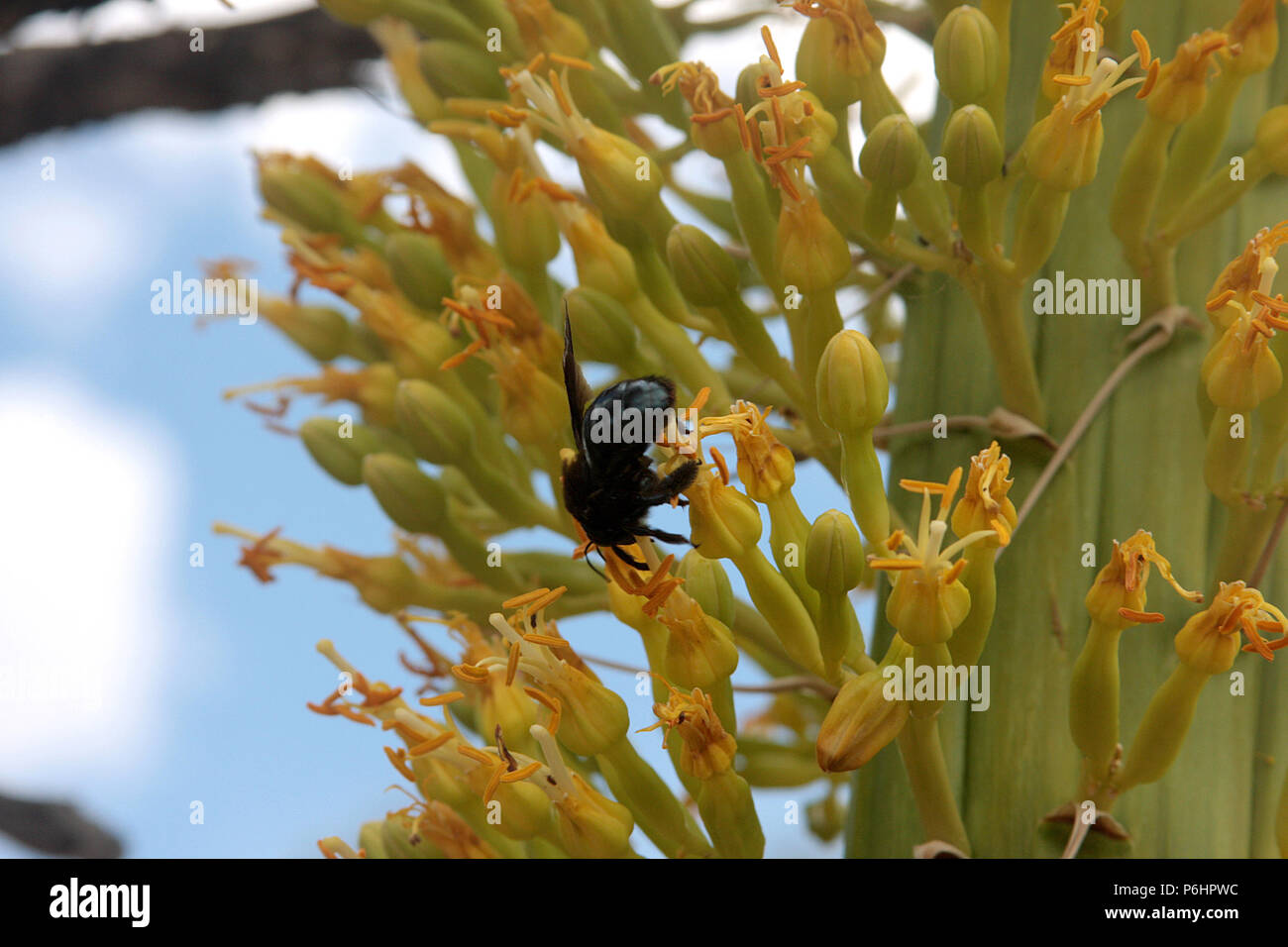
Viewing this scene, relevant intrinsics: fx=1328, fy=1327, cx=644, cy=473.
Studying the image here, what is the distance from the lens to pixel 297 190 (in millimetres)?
2607

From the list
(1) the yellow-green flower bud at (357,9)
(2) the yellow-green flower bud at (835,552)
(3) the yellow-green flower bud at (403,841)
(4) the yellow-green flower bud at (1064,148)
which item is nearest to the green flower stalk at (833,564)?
(2) the yellow-green flower bud at (835,552)

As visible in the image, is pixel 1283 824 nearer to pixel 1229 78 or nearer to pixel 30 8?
Answer: pixel 1229 78

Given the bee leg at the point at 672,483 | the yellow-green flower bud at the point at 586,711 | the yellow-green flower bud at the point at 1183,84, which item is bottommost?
the yellow-green flower bud at the point at 586,711

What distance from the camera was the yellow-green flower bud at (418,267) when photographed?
2.30 metres

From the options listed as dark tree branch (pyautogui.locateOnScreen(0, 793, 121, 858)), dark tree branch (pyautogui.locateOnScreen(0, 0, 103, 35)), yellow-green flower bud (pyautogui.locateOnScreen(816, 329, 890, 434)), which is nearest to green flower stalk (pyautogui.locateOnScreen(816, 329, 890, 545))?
yellow-green flower bud (pyautogui.locateOnScreen(816, 329, 890, 434))

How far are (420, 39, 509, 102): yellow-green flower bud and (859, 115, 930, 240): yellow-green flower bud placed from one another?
83 cm

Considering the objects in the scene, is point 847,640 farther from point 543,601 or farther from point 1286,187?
point 1286,187

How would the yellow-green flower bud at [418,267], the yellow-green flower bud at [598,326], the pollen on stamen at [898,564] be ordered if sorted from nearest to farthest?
1. the pollen on stamen at [898,564]
2. the yellow-green flower bud at [598,326]
3. the yellow-green flower bud at [418,267]

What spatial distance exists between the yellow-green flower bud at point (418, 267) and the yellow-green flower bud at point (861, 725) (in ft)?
3.74

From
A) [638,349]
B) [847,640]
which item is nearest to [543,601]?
[847,640]

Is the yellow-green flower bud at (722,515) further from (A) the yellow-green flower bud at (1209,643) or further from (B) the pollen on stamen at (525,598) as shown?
→ (A) the yellow-green flower bud at (1209,643)

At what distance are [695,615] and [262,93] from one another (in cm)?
258

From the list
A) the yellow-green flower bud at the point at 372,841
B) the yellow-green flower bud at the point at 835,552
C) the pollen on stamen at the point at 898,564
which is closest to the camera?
the pollen on stamen at the point at 898,564

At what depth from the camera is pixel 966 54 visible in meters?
1.76
